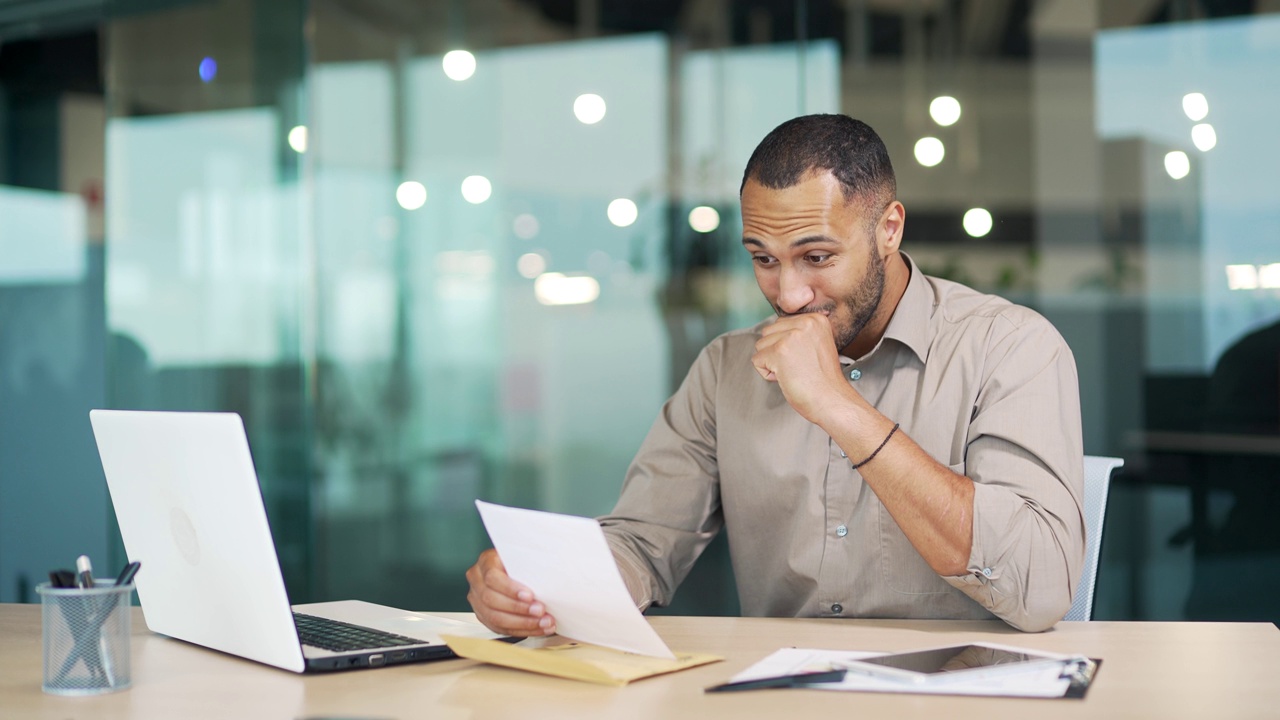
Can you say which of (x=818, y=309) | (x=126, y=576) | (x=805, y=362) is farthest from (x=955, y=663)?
(x=126, y=576)

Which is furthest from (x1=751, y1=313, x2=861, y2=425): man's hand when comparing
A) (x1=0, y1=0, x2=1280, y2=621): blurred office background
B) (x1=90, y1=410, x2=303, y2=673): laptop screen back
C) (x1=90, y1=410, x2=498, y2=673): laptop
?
(x1=0, y1=0, x2=1280, y2=621): blurred office background

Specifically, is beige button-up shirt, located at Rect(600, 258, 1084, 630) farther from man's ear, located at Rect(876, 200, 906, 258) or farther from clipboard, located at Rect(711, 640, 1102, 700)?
clipboard, located at Rect(711, 640, 1102, 700)

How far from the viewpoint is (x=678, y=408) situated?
6.79 ft

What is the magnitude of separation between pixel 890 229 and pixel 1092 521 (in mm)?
569

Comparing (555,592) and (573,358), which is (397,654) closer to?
(555,592)

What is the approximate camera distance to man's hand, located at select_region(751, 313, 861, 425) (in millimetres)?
1647

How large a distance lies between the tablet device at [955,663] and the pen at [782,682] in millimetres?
38

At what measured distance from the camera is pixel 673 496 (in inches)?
77.9

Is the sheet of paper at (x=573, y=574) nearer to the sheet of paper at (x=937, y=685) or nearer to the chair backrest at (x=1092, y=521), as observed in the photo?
the sheet of paper at (x=937, y=685)

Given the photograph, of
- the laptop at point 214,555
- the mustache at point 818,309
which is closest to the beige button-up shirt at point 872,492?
the mustache at point 818,309

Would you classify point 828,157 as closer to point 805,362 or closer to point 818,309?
point 818,309

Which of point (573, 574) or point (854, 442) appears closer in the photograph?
point (573, 574)

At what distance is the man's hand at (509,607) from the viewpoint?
1468mm

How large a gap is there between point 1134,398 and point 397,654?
3.13 metres
